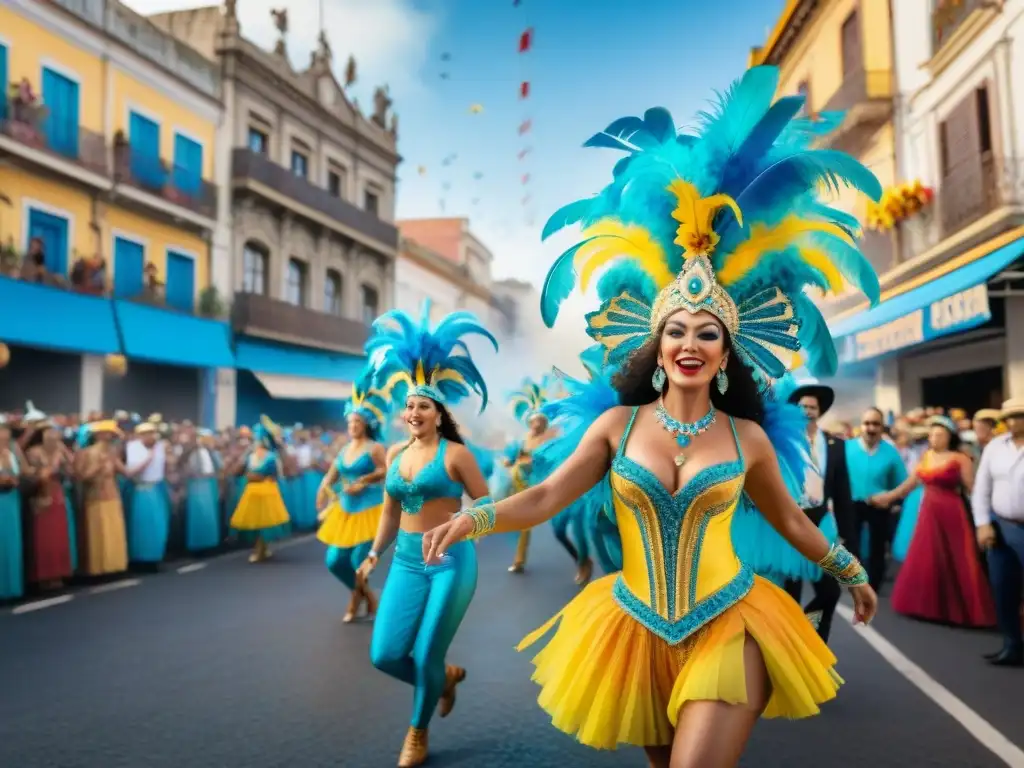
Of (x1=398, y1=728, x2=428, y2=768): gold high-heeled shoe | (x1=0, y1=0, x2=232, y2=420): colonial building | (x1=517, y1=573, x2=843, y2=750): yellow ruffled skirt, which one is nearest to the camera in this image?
(x1=517, y1=573, x2=843, y2=750): yellow ruffled skirt

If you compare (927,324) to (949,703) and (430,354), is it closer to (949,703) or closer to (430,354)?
(949,703)

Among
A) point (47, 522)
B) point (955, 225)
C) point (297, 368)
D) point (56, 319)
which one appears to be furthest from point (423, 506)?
point (297, 368)

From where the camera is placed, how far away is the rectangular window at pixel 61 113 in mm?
17547

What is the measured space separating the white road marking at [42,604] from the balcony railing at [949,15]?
15389 mm

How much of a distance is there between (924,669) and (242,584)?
6.96 meters

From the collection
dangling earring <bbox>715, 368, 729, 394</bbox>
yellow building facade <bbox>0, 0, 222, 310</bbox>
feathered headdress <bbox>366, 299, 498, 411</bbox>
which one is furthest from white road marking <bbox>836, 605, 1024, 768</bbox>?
yellow building facade <bbox>0, 0, 222, 310</bbox>

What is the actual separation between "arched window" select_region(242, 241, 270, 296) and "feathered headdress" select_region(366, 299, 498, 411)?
816 inches

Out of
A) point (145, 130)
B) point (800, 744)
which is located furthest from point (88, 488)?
point (145, 130)

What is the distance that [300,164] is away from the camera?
95.4 ft

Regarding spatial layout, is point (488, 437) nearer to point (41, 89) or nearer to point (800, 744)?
point (41, 89)

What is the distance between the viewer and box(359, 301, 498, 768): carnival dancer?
14.7ft

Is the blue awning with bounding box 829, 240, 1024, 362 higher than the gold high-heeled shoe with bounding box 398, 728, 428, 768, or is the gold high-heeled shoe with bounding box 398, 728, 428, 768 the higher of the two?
the blue awning with bounding box 829, 240, 1024, 362

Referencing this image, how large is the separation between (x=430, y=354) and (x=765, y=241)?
2.65 meters

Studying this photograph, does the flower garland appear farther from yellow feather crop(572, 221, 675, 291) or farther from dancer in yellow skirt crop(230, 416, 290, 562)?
yellow feather crop(572, 221, 675, 291)
